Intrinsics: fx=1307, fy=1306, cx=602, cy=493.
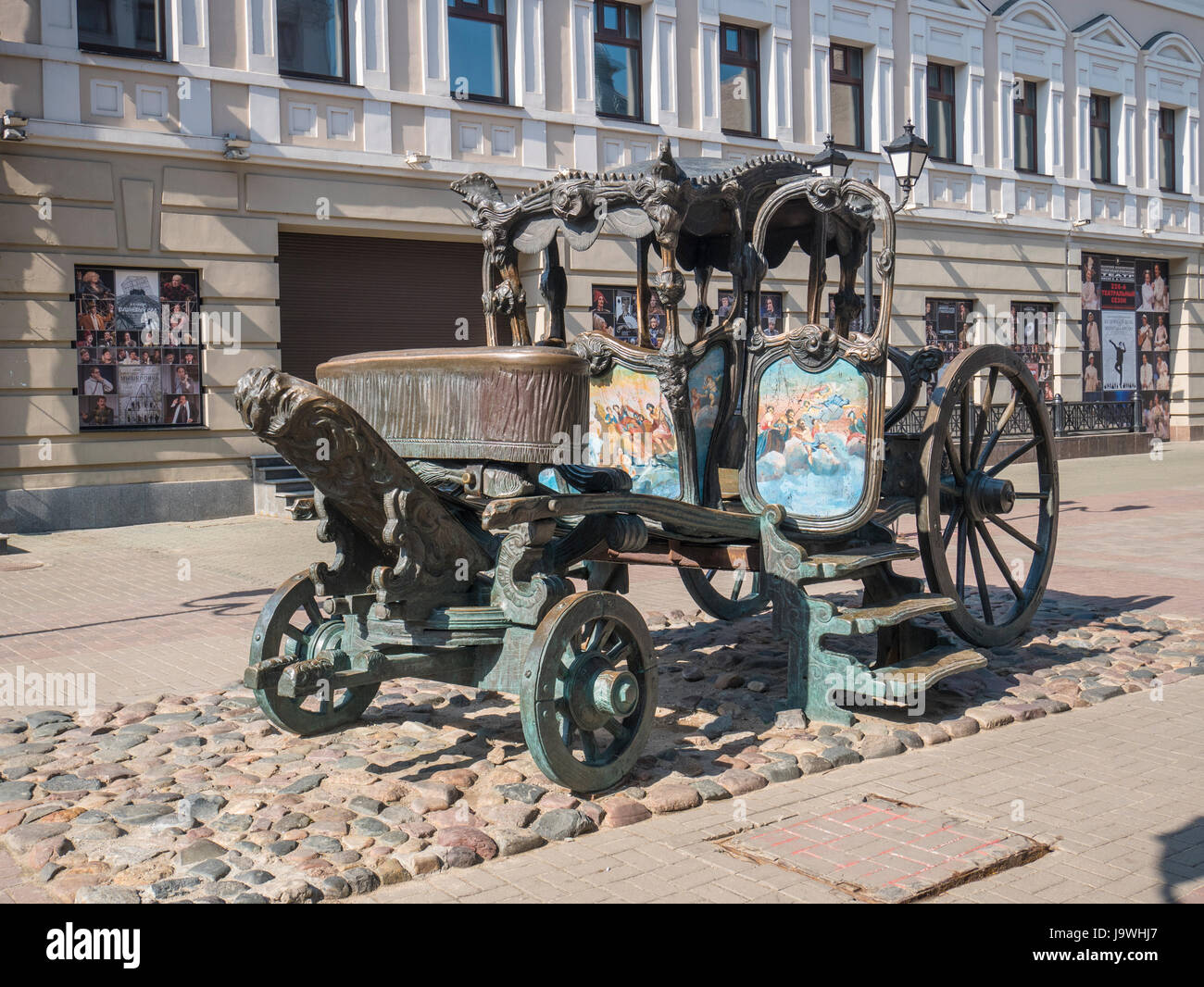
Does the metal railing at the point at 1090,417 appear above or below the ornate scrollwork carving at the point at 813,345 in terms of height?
below

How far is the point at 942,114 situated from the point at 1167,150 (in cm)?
767

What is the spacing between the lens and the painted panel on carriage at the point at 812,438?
6.29 metres

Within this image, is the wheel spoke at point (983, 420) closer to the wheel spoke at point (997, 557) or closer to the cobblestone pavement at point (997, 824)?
the wheel spoke at point (997, 557)

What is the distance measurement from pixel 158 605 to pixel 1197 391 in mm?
25625

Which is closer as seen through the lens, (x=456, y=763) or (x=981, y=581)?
(x=456, y=763)

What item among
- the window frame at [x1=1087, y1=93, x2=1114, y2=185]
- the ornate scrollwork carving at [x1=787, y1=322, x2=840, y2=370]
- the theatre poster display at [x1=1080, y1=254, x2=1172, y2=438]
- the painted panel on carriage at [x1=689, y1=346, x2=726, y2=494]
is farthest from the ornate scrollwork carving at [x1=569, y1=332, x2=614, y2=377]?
the window frame at [x1=1087, y1=93, x2=1114, y2=185]

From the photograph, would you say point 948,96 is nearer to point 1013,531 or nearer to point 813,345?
point 1013,531

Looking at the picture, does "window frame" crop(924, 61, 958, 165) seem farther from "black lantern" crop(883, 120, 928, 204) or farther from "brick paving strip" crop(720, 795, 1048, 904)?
"brick paving strip" crop(720, 795, 1048, 904)

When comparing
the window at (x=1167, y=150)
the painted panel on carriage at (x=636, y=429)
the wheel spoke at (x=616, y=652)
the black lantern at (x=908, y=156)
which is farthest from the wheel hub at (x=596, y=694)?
the window at (x=1167, y=150)

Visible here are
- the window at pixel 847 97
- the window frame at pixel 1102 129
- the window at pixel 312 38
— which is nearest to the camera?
the window at pixel 312 38

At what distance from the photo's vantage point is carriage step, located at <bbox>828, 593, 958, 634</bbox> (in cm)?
582

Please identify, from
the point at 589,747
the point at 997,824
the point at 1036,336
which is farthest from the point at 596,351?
the point at 1036,336

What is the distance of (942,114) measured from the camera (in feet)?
79.0

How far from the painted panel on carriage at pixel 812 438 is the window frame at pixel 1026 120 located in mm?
20690
